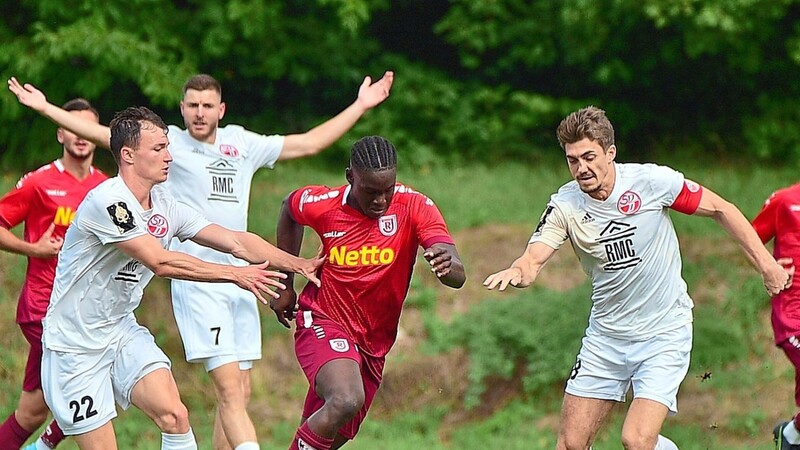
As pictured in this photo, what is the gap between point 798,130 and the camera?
14375 mm

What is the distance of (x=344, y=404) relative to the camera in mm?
6539

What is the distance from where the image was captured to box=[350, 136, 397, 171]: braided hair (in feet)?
21.6

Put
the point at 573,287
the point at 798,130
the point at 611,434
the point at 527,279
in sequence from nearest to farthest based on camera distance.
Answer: the point at 527,279
the point at 611,434
the point at 573,287
the point at 798,130

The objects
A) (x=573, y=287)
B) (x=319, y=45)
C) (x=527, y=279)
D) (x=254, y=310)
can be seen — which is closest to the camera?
(x=527, y=279)

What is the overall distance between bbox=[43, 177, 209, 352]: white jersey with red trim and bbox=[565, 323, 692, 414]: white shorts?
2.50 m

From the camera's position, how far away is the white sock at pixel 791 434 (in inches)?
→ 328

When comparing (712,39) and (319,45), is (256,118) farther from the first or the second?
(712,39)

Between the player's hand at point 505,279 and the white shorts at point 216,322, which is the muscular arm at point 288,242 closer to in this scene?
the white shorts at point 216,322

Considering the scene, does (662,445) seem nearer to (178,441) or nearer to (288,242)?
(288,242)

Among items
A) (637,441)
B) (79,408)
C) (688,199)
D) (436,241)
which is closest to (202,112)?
(436,241)

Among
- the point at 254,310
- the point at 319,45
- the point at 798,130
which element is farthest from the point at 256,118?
the point at 254,310

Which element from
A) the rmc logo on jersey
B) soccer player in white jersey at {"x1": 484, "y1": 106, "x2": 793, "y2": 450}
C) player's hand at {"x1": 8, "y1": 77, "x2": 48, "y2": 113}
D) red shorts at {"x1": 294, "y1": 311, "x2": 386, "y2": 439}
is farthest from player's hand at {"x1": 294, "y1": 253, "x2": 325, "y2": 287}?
player's hand at {"x1": 8, "y1": 77, "x2": 48, "y2": 113}

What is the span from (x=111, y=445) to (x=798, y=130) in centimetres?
1008

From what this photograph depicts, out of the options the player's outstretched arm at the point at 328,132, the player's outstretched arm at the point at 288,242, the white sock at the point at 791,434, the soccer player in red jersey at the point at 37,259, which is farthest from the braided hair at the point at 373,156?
the white sock at the point at 791,434
